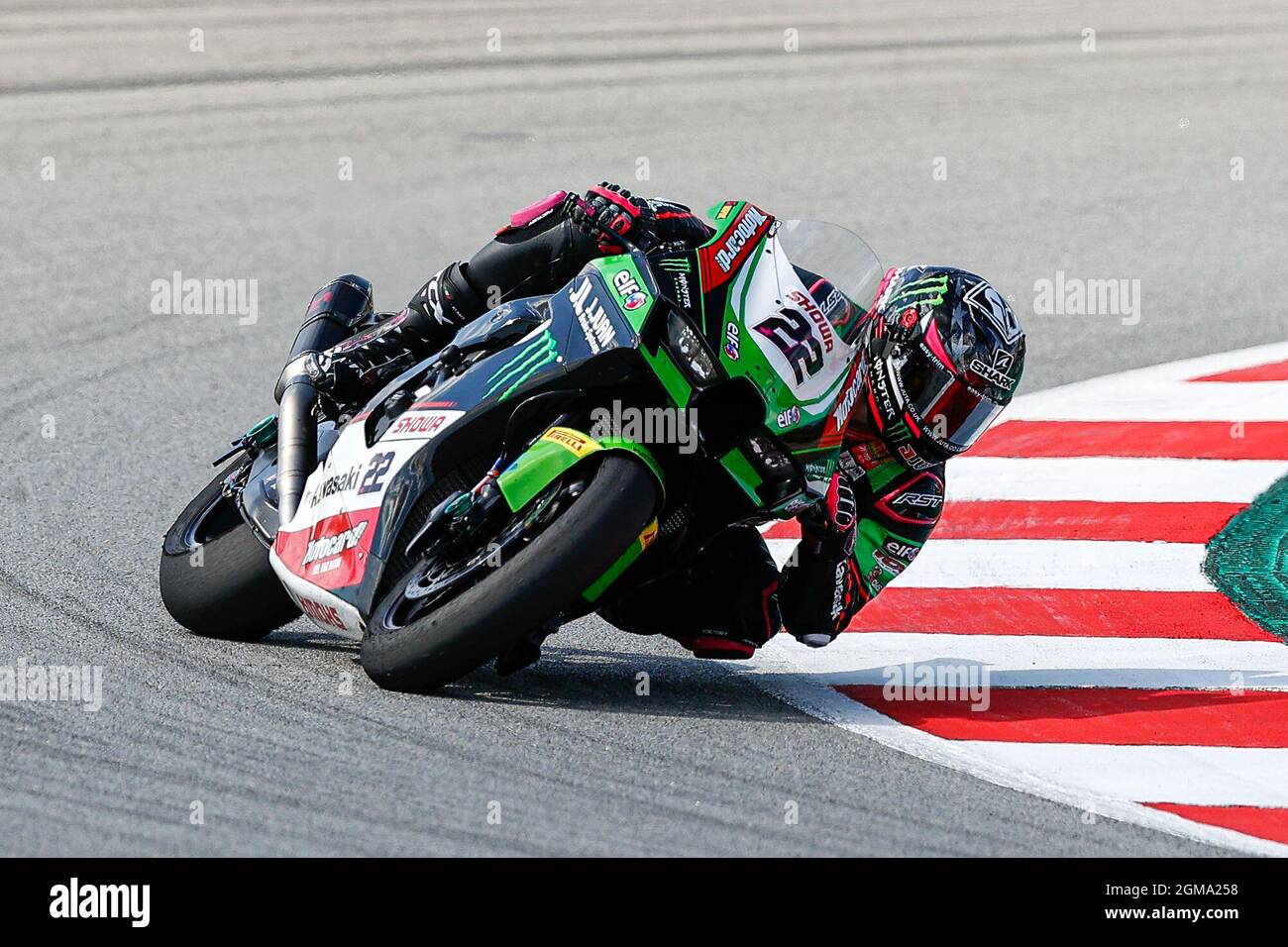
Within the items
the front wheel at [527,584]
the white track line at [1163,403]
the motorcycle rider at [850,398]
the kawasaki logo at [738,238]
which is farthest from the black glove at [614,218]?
the white track line at [1163,403]

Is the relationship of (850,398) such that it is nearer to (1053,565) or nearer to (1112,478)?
(1053,565)

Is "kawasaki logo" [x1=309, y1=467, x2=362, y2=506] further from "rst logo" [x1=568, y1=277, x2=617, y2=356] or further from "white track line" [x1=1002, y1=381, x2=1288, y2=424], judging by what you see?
"white track line" [x1=1002, y1=381, x2=1288, y2=424]

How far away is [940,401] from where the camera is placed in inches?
227

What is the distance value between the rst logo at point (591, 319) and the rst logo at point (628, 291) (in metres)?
0.06

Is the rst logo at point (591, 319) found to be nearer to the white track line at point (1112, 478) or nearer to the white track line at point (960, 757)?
the white track line at point (960, 757)

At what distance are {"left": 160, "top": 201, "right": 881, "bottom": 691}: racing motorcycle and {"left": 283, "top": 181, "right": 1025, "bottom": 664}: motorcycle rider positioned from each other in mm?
202

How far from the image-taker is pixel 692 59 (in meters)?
15.8

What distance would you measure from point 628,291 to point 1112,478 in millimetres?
3481

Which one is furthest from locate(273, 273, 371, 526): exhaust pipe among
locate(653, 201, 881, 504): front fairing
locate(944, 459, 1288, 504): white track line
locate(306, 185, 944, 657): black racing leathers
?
locate(944, 459, 1288, 504): white track line

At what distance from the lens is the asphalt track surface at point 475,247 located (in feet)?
15.2

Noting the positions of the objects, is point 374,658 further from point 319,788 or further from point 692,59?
point 692,59

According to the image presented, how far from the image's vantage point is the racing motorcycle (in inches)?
195
